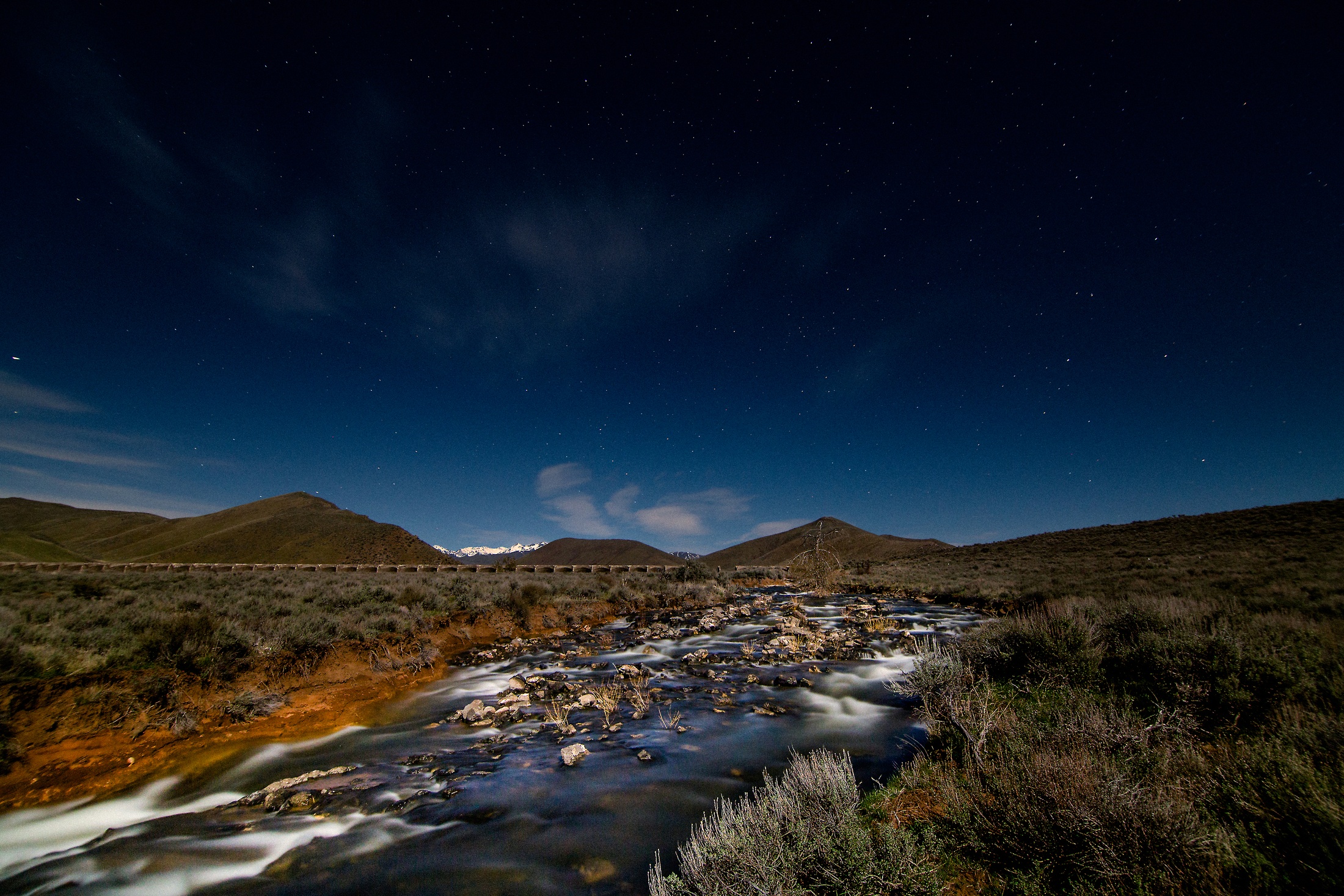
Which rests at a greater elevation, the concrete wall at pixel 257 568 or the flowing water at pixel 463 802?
the concrete wall at pixel 257 568

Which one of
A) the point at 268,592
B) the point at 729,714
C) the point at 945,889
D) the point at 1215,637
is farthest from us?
the point at 268,592

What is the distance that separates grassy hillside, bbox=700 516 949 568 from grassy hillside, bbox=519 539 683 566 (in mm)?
17344

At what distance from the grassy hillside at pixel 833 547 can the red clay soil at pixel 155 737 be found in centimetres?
7694

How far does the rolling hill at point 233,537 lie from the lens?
230ft

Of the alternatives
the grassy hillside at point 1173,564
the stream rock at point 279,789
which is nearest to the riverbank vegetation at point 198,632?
the stream rock at point 279,789

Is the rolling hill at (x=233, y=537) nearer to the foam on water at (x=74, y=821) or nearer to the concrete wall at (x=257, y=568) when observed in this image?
the concrete wall at (x=257, y=568)

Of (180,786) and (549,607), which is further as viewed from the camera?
(549,607)

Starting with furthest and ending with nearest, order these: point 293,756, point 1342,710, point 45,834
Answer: point 293,756, point 45,834, point 1342,710

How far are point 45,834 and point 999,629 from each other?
50.0 ft

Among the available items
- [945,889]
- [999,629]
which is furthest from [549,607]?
[945,889]

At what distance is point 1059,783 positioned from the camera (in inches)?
140

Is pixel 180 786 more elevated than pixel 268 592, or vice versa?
pixel 268 592

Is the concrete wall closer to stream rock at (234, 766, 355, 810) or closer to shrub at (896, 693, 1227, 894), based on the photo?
stream rock at (234, 766, 355, 810)

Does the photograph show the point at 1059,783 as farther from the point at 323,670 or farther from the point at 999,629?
the point at 323,670
